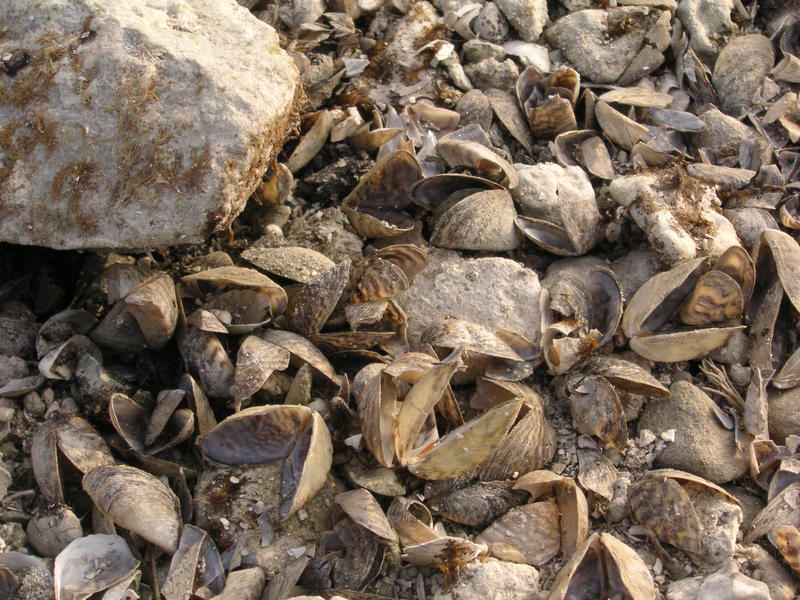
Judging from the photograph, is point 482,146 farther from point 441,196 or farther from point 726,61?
point 726,61

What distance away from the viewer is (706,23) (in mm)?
4836

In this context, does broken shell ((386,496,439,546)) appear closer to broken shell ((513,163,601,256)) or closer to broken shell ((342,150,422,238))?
broken shell ((342,150,422,238))

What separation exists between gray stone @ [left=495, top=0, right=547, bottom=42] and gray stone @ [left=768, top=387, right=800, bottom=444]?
8.79ft

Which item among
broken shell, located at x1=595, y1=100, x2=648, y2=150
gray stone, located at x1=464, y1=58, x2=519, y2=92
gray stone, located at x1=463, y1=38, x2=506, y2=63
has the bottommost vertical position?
broken shell, located at x1=595, y1=100, x2=648, y2=150

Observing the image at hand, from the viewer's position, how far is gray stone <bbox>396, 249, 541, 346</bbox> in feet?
11.6

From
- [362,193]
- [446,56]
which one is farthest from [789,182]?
[362,193]

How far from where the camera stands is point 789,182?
4195mm

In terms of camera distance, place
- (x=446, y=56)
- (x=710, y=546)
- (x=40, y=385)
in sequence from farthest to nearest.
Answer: (x=446, y=56) < (x=40, y=385) < (x=710, y=546)

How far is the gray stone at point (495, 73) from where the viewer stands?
456 cm

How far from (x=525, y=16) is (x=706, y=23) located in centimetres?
124

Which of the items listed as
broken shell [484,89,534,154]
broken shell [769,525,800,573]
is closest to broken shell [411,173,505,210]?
broken shell [484,89,534,154]

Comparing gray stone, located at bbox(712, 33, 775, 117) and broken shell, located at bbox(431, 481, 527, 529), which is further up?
gray stone, located at bbox(712, 33, 775, 117)

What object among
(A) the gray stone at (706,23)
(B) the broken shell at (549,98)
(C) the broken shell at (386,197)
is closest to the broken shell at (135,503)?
(C) the broken shell at (386,197)

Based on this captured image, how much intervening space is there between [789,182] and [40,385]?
4.06 meters
